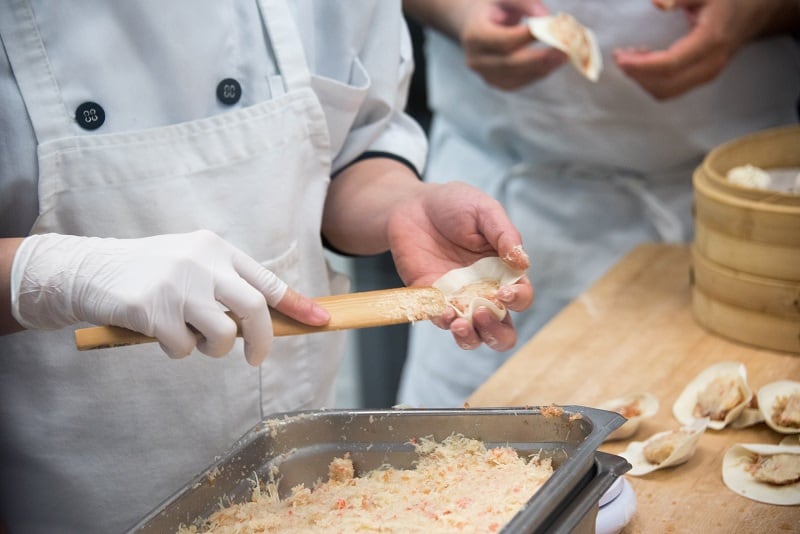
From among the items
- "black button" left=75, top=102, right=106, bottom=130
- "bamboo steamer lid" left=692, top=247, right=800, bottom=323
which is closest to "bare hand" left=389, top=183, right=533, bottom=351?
"black button" left=75, top=102, right=106, bottom=130

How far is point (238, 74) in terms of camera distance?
4.55ft

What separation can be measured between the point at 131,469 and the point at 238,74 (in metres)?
0.62

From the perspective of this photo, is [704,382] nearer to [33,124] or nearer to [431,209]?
[431,209]

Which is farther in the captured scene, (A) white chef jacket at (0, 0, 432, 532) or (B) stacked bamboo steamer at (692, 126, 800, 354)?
(B) stacked bamboo steamer at (692, 126, 800, 354)

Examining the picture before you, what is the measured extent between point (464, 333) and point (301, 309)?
273 millimetres

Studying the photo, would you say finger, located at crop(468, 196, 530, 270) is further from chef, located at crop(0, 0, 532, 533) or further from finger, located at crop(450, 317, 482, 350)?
finger, located at crop(450, 317, 482, 350)

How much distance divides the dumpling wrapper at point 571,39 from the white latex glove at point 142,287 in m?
1.18

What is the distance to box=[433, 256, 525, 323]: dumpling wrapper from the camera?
1.36 metres

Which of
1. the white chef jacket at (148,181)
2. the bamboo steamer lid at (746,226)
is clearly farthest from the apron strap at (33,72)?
the bamboo steamer lid at (746,226)

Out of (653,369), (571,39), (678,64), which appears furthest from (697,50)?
(653,369)

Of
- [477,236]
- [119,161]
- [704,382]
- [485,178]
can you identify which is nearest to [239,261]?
[119,161]

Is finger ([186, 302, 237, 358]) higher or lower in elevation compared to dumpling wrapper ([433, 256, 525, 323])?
higher

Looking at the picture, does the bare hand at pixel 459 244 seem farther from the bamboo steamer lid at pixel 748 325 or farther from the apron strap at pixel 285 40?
the bamboo steamer lid at pixel 748 325

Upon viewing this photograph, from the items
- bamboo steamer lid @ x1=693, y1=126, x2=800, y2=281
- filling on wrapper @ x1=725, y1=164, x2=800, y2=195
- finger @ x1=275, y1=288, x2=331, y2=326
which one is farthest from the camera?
filling on wrapper @ x1=725, y1=164, x2=800, y2=195
